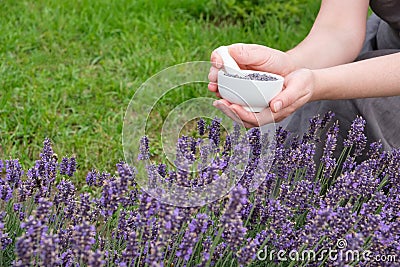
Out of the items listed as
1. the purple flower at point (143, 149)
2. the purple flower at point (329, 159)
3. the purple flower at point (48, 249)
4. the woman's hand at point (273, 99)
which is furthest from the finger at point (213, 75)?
the purple flower at point (48, 249)

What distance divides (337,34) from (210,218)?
1103 mm

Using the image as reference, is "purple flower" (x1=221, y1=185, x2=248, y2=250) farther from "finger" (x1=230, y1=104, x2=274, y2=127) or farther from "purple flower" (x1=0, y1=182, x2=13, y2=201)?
"purple flower" (x1=0, y1=182, x2=13, y2=201)

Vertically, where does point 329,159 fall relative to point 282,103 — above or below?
below

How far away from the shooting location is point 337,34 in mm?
2611

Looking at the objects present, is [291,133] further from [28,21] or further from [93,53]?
[28,21]

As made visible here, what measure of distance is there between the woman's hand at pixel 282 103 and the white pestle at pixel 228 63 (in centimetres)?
10

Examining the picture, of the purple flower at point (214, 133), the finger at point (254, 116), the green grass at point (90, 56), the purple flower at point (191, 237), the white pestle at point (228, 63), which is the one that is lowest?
the green grass at point (90, 56)

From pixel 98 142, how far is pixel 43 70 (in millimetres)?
757

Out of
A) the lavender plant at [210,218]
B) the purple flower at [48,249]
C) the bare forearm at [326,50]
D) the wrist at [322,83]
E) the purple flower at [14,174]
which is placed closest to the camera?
the purple flower at [48,249]

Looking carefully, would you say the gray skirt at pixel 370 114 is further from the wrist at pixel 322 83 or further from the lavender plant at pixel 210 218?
the wrist at pixel 322 83

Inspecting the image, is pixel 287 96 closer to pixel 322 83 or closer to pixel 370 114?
pixel 322 83

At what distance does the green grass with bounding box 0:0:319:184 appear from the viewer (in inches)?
126

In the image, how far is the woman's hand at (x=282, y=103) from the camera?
1.97 meters

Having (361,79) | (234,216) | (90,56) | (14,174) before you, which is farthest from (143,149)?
(90,56)
